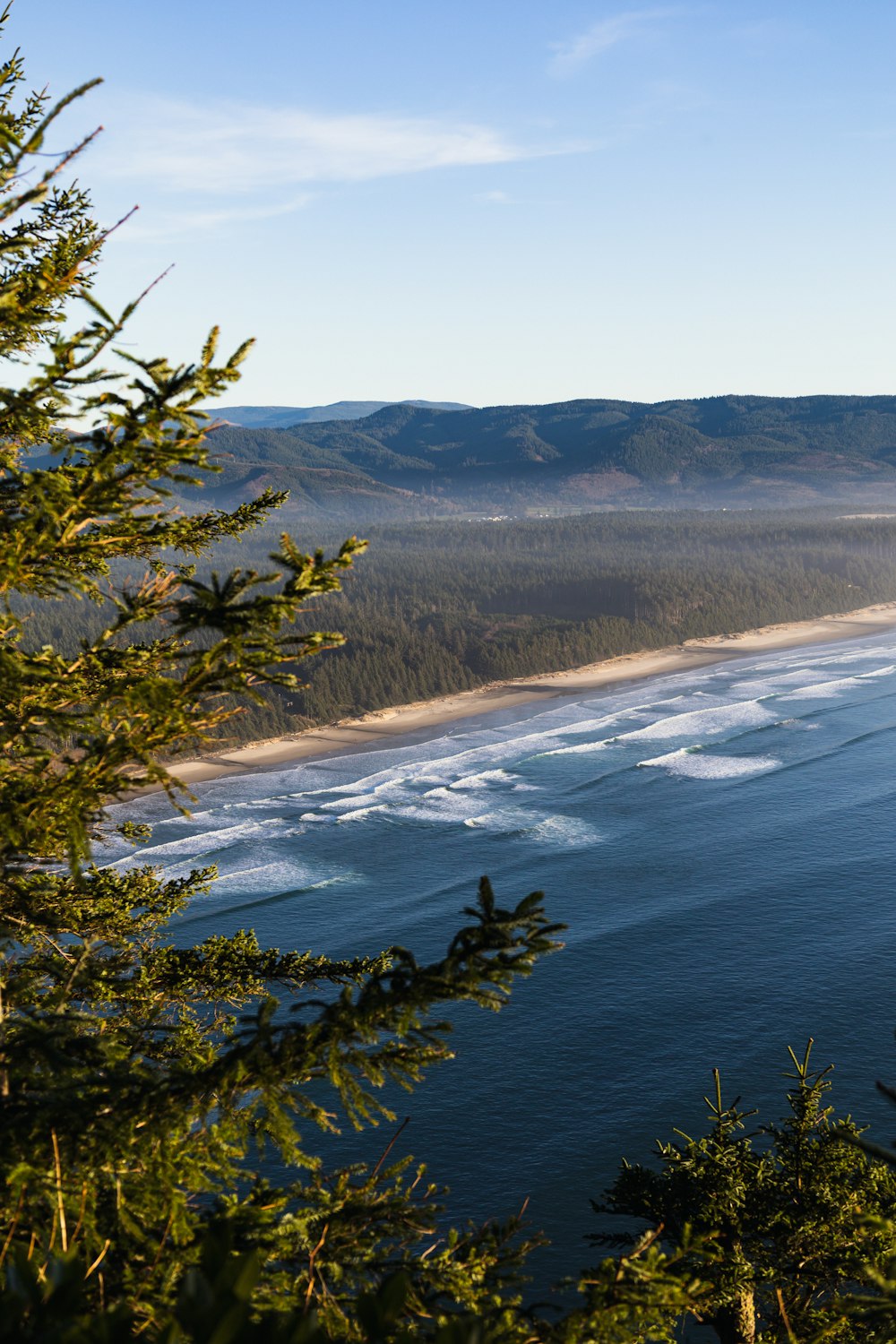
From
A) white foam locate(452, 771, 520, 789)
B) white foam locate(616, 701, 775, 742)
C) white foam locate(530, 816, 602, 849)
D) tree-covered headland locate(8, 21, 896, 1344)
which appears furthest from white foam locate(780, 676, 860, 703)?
tree-covered headland locate(8, 21, 896, 1344)

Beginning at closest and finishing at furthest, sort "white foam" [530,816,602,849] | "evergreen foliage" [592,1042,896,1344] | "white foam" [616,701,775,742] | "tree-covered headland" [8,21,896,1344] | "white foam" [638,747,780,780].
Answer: "tree-covered headland" [8,21,896,1344]
"evergreen foliage" [592,1042,896,1344]
"white foam" [530,816,602,849]
"white foam" [638,747,780,780]
"white foam" [616,701,775,742]

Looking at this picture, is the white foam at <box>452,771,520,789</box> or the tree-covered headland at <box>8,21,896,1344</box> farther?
the white foam at <box>452,771,520,789</box>

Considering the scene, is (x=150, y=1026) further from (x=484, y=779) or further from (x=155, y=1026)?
(x=484, y=779)

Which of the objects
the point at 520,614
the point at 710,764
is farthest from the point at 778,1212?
the point at 520,614

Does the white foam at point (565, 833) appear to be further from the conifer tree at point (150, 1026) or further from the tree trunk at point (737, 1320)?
the conifer tree at point (150, 1026)

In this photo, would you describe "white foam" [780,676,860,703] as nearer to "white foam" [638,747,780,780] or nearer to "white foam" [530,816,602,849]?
"white foam" [638,747,780,780]

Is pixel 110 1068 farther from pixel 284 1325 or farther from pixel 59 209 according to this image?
pixel 59 209

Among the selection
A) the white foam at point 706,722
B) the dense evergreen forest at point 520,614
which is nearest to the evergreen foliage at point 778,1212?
the white foam at point 706,722
